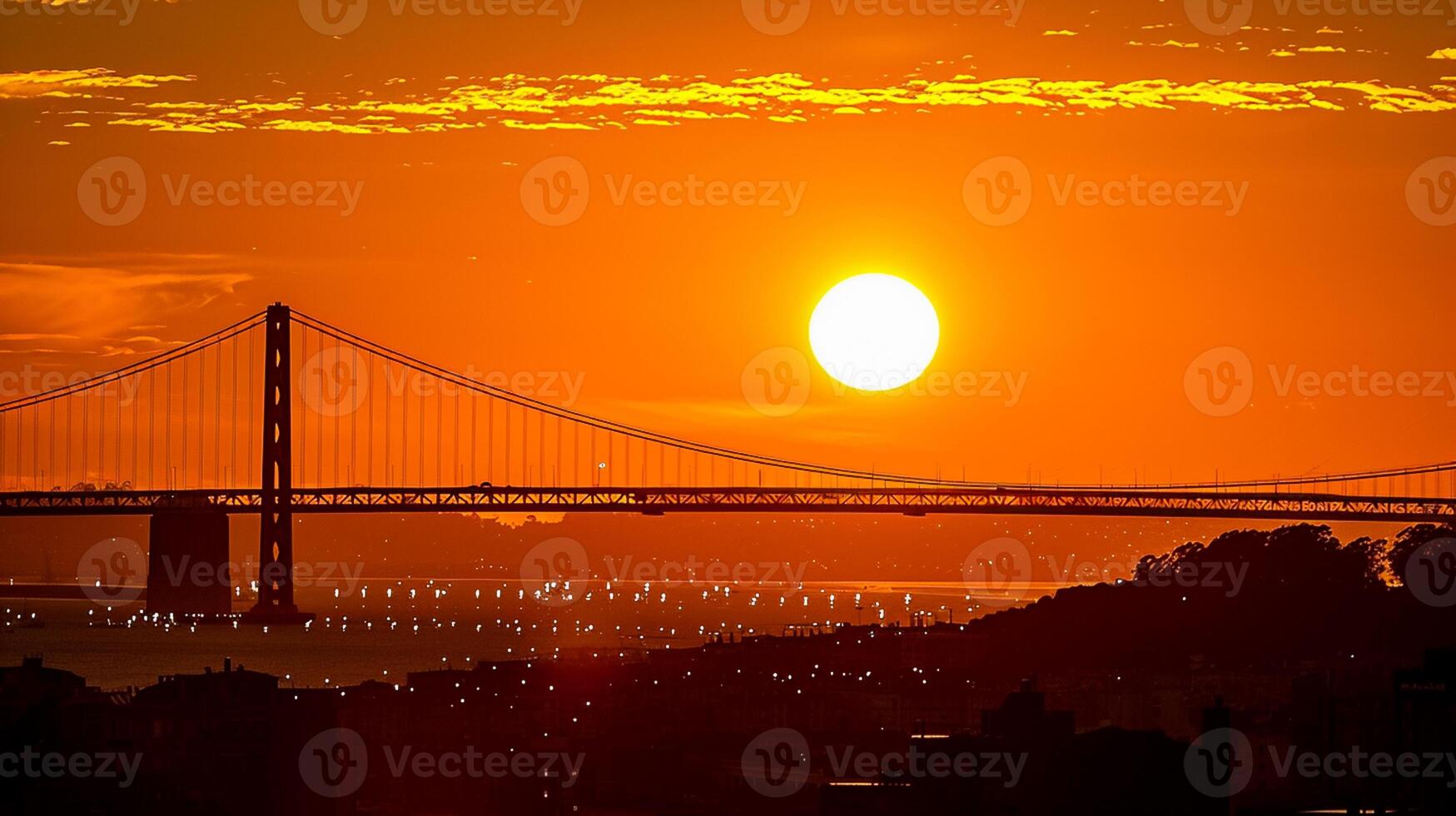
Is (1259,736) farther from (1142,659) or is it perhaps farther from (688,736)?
(1142,659)

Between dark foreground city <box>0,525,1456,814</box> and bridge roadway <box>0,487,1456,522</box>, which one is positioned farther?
bridge roadway <box>0,487,1456,522</box>

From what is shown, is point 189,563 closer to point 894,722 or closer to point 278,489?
point 278,489

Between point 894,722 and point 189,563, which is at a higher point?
point 189,563

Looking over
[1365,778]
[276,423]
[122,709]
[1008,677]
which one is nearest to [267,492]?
[276,423]

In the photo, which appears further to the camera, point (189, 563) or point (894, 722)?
point (189, 563)

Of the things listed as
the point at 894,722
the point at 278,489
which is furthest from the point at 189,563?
the point at 894,722
